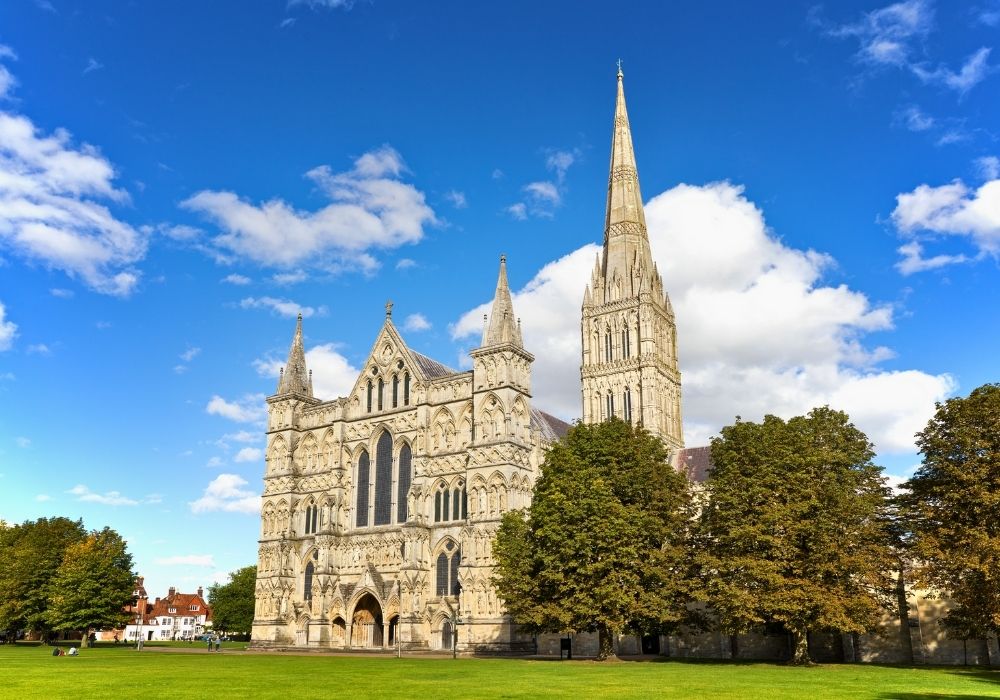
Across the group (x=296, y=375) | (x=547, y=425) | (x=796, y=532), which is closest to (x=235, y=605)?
(x=296, y=375)

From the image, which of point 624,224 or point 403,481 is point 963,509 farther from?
point 624,224

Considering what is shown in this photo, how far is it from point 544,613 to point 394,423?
91.0ft

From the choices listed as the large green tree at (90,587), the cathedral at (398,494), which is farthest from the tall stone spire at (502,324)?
the large green tree at (90,587)

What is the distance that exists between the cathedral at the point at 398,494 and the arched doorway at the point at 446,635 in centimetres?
9

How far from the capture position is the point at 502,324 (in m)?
66.4

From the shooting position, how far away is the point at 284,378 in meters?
78.5

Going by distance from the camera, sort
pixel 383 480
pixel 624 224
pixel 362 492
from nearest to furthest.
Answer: pixel 383 480 < pixel 362 492 < pixel 624 224

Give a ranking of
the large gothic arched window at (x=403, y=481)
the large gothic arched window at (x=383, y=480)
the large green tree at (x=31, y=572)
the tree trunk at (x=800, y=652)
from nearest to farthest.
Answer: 1. the tree trunk at (x=800, y=652)
2. the large gothic arched window at (x=403, y=481)
3. the large gothic arched window at (x=383, y=480)
4. the large green tree at (x=31, y=572)

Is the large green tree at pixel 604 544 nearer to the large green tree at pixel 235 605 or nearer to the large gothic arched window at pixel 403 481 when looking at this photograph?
the large gothic arched window at pixel 403 481

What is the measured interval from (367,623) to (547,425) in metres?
23.7

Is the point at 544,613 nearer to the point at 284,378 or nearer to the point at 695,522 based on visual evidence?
the point at 695,522

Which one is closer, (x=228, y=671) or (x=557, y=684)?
(x=557, y=684)

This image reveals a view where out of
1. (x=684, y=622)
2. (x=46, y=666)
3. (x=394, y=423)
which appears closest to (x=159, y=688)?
(x=46, y=666)

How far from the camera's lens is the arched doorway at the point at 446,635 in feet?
201
